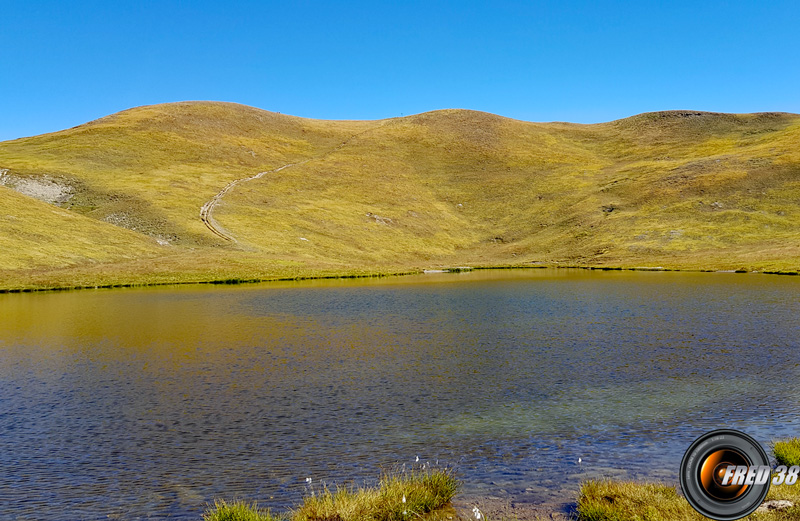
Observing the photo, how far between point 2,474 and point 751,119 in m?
204

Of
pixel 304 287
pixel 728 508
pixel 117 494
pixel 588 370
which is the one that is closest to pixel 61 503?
pixel 117 494

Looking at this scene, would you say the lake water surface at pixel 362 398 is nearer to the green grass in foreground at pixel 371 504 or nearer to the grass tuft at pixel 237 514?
the green grass in foreground at pixel 371 504

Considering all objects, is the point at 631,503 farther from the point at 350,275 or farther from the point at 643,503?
the point at 350,275

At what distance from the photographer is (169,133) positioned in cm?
15575

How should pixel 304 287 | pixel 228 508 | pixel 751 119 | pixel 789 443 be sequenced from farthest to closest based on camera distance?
pixel 751 119, pixel 304 287, pixel 789 443, pixel 228 508

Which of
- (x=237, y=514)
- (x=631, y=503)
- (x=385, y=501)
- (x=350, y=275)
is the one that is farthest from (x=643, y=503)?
(x=350, y=275)

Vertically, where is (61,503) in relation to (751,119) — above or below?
below

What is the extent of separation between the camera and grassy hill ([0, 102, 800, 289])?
86.9 meters

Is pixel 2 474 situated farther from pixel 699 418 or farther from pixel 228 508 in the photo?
pixel 699 418

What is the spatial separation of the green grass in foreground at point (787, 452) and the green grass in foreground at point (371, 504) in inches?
279

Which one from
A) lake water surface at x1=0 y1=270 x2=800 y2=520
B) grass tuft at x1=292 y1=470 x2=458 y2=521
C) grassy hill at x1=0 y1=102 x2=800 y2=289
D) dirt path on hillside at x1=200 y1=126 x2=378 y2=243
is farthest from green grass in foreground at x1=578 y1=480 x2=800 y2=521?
dirt path on hillside at x1=200 y1=126 x2=378 y2=243

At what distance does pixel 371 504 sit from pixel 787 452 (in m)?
9.07

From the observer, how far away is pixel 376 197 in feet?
452

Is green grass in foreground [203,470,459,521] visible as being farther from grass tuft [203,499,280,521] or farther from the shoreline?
the shoreline
